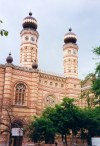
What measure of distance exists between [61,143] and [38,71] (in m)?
9.04

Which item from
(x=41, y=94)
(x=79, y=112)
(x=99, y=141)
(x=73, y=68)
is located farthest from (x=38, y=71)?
(x=99, y=141)

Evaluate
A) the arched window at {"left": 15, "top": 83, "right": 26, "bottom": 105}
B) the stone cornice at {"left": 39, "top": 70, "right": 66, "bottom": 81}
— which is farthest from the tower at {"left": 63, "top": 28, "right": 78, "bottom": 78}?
the arched window at {"left": 15, "top": 83, "right": 26, "bottom": 105}

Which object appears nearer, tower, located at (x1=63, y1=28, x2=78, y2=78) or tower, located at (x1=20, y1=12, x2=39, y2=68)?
tower, located at (x1=20, y1=12, x2=39, y2=68)

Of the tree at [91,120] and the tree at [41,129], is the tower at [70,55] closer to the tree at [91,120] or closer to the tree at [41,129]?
the tree at [91,120]

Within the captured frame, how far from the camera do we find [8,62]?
2808cm

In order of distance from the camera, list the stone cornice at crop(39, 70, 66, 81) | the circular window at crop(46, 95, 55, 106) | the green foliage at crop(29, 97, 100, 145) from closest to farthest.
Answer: the green foliage at crop(29, 97, 100, 145) → the circular window at crop(46, 95, 55, 106) → the stone cornice at crop(39, 70, 66, 81)

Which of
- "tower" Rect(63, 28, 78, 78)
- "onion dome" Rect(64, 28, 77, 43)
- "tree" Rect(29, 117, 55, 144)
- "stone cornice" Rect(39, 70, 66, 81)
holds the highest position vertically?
"onion dome" Rect(64, 28, 77, 43)

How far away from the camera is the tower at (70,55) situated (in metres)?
35.2

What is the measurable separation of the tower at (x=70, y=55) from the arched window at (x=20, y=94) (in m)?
8.56

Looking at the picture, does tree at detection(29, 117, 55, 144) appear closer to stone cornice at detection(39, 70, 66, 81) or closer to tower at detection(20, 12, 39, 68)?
stone cornice at detection(39, 70, 66, 81)

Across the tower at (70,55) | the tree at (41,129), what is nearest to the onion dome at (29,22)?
the tower at (70,55)

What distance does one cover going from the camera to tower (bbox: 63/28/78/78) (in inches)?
1387

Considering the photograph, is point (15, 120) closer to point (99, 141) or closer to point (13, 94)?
point (13, 94)

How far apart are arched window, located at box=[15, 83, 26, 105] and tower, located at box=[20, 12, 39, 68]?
6612mm
